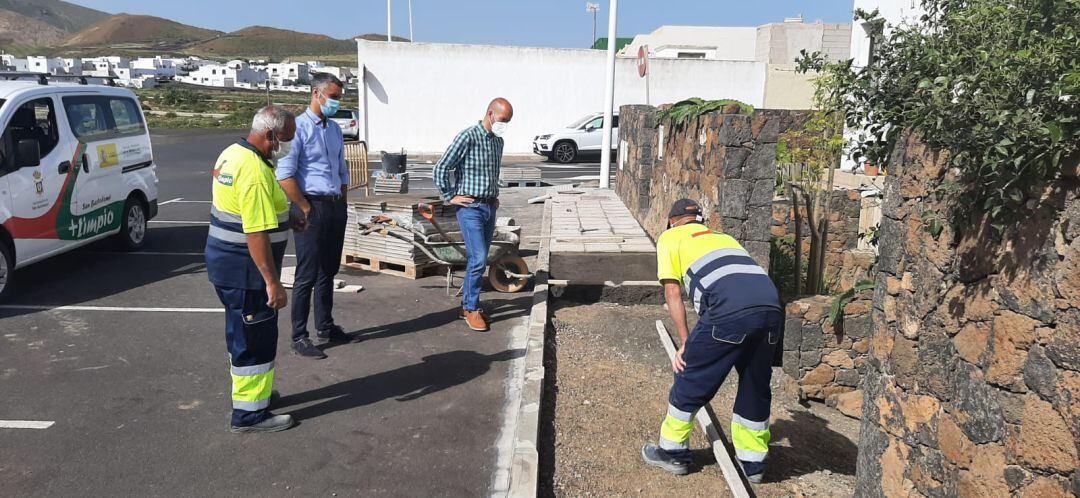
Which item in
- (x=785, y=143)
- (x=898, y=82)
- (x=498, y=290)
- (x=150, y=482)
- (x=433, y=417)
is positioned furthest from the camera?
(x=785, y=143)

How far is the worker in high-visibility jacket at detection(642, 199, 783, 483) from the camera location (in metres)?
3.89

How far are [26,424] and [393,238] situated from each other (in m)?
3.97

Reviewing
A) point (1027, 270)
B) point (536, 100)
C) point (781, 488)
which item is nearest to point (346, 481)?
point (781, 488)

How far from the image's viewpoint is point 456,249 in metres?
7.50

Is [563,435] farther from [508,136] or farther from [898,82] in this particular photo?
[508,136]

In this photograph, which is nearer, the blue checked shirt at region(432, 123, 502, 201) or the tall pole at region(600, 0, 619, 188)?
the blue checked shirt at region(432, 123, 502, 201)

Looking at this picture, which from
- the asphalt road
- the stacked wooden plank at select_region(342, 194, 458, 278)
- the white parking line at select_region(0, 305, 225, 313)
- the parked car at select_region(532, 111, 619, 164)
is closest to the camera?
the asphalt road

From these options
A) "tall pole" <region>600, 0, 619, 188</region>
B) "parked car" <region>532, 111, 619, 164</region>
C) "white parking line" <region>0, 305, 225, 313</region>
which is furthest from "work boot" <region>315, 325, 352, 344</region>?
"parked car" <region>532, 111, 619, 164</region>

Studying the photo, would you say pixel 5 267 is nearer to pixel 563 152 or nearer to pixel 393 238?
pixel 393 238

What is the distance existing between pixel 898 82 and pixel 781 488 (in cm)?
222

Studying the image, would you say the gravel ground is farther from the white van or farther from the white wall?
the white wall

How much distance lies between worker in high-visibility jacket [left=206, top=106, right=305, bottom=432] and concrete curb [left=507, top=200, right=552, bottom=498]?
145cm

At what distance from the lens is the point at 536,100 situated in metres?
26.6

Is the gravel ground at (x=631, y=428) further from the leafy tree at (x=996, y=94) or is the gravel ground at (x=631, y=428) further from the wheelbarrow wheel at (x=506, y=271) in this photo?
the leafy tree at (x=996, y=94)
